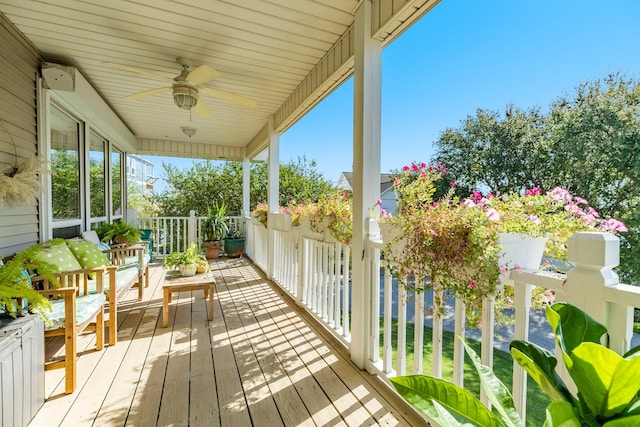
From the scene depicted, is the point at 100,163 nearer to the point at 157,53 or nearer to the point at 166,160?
the point at 157,53

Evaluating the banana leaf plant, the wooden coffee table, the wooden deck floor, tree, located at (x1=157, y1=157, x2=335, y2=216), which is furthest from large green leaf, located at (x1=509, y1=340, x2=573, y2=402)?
tree, located at (x1=157, y1=157, x2=335, y2=216)

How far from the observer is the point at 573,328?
724mm

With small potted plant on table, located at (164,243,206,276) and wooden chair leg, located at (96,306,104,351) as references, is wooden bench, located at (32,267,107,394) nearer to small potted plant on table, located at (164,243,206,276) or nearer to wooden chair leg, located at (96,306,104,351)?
wooden chair leg, located at (96,306,104,351)

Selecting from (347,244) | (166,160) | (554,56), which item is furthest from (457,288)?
(166,160)

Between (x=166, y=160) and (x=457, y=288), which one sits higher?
(x=166, y=160)

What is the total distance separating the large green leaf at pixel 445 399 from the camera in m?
0.68

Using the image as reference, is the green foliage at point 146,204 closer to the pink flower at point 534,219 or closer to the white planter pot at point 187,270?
the white planter pot at point 187,270

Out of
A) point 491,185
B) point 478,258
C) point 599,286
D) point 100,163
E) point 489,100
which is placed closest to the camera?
point 599,286

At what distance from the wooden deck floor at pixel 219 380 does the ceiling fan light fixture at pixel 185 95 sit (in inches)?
89.1

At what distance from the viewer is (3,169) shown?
7.72 ft

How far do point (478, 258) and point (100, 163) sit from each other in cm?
562

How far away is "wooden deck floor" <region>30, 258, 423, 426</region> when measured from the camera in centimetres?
170

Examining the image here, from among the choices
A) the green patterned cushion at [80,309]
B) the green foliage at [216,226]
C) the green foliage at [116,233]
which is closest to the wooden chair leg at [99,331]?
the green patterned cushion at [80,309]

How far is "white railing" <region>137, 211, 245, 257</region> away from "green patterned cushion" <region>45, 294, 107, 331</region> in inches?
180
